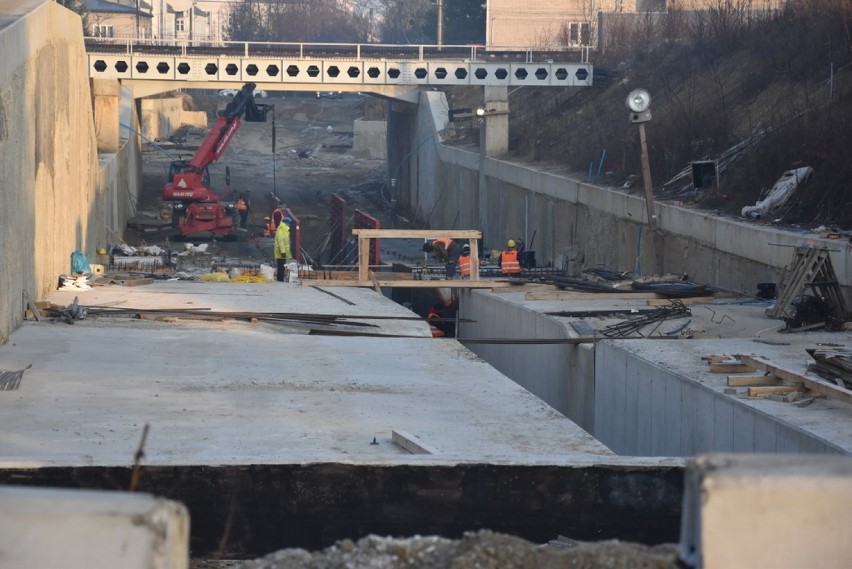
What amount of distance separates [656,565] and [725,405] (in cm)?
762

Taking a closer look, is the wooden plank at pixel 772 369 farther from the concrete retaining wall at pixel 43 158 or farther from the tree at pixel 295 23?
the tree at pixel 295 23

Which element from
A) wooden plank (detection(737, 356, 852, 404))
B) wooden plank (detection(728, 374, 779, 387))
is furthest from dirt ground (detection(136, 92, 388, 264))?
wooden plank (detection(737, 356, 852, 404))

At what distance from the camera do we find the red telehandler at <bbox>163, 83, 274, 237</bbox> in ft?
128

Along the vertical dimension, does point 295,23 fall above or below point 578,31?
above

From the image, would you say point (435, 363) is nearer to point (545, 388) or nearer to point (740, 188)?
point (545, 388)

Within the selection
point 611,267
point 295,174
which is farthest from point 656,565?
point 295,174

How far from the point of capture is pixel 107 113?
136ft

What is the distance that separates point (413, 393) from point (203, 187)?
2853cm

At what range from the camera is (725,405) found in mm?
11938

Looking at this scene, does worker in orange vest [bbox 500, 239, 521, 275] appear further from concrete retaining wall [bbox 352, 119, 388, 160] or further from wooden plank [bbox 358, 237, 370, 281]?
concrete retaining wall [bbox 352, 119, 388, 160]

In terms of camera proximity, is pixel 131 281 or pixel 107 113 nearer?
pixel 131 281

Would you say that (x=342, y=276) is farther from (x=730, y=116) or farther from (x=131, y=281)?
(x=730, y=116)

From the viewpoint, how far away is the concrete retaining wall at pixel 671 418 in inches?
433

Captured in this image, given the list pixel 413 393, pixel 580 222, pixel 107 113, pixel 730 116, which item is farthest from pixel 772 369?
pixel 107 113
